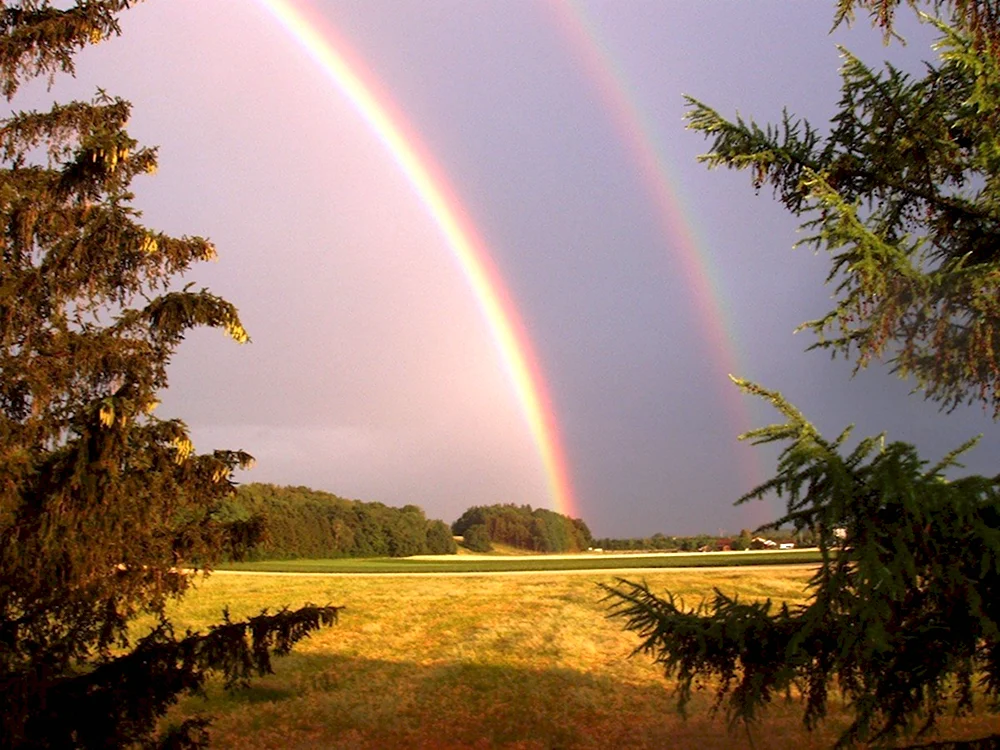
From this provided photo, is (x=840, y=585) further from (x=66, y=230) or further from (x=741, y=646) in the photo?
(x=66, y=230)

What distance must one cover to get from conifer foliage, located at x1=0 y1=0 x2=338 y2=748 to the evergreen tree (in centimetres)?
443

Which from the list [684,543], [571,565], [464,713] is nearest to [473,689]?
[464,713]

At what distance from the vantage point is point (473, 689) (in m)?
16.4

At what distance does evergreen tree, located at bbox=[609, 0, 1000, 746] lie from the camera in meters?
4.95

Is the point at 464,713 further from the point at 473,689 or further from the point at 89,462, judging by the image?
the point at 89,462

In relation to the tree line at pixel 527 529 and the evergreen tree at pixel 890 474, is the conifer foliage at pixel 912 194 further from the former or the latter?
the tree line at pixel 527 529

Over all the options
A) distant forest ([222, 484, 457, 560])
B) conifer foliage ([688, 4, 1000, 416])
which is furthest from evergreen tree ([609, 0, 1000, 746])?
distant forest ([222, 484, 457, 560])

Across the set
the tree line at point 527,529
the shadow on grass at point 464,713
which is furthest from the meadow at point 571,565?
the tree line at point 527,529

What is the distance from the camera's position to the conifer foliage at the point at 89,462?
6930 millimetres

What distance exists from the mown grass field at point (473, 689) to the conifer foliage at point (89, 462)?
5.44 meters

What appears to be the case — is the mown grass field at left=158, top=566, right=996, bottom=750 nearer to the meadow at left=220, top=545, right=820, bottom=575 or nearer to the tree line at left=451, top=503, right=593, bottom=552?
the meadow at left=220, top=545, right=820, bottom=575

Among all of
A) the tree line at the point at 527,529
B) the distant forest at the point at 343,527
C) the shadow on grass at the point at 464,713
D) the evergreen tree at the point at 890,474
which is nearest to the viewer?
the evergreen tree at the point at 890,474

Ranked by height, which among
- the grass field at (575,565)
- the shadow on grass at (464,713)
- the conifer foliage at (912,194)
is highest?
the conifer foliage at (912,194)

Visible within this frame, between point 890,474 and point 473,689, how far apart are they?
1337 cm
